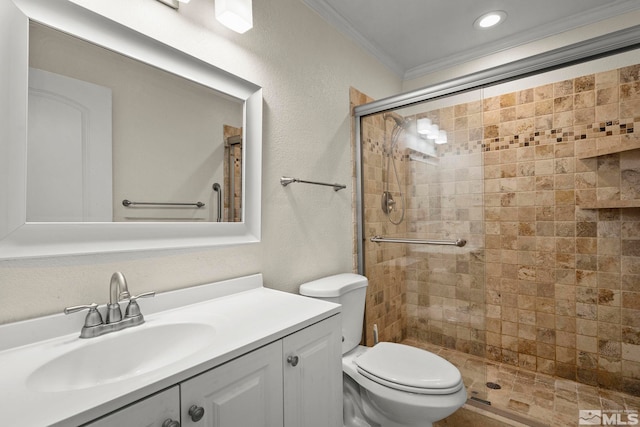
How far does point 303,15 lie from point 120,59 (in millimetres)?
1098

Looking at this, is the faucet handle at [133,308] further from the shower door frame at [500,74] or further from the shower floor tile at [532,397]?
the shower floor tile at [532,397]

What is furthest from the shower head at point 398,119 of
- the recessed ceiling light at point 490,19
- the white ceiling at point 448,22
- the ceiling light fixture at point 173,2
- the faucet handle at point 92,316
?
the faucet handle at point 92,316

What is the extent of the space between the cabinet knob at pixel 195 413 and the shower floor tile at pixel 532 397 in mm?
1530

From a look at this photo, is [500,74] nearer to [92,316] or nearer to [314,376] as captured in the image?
[314,376]

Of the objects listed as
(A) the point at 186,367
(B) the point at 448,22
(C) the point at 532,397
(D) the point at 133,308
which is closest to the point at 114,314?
(D) the point at 133,308

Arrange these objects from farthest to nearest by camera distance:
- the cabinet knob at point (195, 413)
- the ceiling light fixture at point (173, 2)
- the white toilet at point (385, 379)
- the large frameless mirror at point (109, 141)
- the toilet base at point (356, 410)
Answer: the toilet base at point (356, 410), the white toilet at point (385, 379), the ceiling light fixture at point (173, 2), the large frameless mirror at point (109, 141), the cabinet knob at point (195, 413)

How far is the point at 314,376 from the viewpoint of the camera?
1.01 metres

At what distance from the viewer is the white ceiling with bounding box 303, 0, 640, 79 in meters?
1.89

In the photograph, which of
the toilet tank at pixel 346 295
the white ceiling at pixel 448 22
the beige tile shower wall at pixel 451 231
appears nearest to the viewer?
the toilet tank at pixel 346 295

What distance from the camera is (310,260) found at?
174 centimetres

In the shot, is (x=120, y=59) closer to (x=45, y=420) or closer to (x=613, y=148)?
(x=45, y=420)

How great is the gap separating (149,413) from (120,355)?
13.4 inches

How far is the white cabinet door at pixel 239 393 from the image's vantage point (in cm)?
69

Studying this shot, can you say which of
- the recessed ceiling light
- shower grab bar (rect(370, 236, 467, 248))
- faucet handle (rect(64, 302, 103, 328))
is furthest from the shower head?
faucet handle (rect(64, 302, 103, 328))
